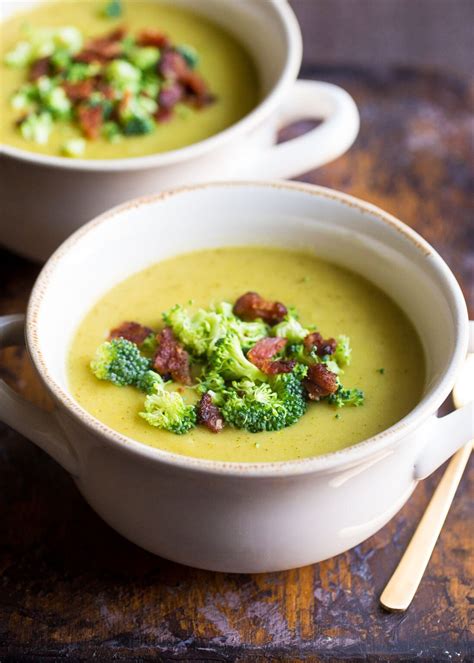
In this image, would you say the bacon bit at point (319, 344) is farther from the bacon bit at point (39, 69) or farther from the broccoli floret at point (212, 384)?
the bacon bit at point (39, 69)

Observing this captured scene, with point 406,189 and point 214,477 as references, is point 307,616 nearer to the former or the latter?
point 214,477

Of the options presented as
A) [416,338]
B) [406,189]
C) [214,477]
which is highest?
[214,477]

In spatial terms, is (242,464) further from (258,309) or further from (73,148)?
(73,148)

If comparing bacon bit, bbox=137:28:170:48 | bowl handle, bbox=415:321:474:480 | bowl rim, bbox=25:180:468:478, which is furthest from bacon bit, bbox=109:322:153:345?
bacon bit, bbox=137:28:170:48

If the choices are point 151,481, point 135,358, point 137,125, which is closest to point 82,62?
point 137,125

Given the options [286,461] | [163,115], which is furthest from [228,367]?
[163,115]

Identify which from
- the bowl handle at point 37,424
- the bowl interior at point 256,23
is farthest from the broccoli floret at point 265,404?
the bowl interior at point 256,23
